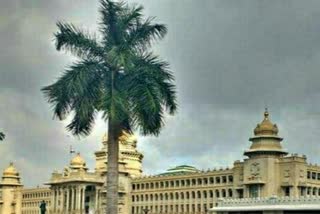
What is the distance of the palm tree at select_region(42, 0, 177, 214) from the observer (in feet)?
75.7

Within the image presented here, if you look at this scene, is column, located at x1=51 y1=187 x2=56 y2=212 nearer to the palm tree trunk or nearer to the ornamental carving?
the ornamental carving

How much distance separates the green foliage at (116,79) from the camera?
76.5ft

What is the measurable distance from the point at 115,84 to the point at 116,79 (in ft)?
0.79

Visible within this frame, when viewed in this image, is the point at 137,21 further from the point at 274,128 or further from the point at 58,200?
the point at 58,200

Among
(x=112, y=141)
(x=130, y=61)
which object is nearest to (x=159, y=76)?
(x=130, y=61)

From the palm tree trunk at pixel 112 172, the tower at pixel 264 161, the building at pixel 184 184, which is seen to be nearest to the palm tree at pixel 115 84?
the palm tree trunk at pixel 112 172

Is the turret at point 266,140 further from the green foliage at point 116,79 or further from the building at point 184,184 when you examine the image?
the green foliage at point 116,79

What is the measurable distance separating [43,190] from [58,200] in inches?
577

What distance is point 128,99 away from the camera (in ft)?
77.3

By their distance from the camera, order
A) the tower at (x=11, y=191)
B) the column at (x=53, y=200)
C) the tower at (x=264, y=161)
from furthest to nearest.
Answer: the tower at (x=11, y=191)
the column at (x=53, y=200)
the tower at (x=264, y=161)

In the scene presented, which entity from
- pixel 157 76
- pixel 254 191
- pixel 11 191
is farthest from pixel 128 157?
pixel 157 76

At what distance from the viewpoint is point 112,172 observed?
2266 cm

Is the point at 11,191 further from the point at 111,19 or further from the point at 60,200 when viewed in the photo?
the point at 111,19

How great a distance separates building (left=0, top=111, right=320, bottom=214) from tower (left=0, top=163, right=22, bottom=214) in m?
0.27
